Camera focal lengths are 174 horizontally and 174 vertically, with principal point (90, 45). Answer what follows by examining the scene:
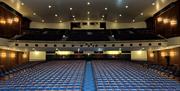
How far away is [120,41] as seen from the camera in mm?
20359

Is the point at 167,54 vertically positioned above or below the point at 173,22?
below

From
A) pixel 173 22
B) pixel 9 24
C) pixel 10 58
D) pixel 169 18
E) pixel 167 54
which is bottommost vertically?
pixel 10 58

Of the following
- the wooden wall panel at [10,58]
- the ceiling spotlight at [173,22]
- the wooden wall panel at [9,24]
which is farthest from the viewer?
the wooden wall panel at [10,58]

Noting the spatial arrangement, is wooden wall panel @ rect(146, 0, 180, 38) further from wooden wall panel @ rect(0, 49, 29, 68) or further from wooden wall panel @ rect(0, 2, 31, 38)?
wooden wall panel @ rect(0, 49, 29, 68)

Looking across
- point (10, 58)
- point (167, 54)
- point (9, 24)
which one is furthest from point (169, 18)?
point (10, 58)

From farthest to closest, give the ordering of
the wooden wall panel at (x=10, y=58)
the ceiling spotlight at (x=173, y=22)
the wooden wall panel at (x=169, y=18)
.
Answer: the wooden wall panel at (x=10, y=58), the ceiling spotlight at (x=173, y=22), the wooden wall panel at (x=169, y=18)

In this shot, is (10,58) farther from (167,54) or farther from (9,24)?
(167,54)

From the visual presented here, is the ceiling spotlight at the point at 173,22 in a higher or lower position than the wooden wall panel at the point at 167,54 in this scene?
higher

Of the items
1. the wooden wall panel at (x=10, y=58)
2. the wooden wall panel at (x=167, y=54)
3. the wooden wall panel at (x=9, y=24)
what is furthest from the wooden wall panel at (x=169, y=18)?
the wooden wall panel at (x=10, y=58)

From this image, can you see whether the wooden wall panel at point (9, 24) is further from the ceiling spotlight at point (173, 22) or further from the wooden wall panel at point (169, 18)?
the ceiling spotlight at point (173, 22)

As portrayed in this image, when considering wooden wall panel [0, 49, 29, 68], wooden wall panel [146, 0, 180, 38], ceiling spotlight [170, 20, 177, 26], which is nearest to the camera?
wooden wall panel [146, 0, 180, 38]

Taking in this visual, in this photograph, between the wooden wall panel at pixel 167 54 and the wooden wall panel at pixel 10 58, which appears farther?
the wooden wall panel at pixel 10 58

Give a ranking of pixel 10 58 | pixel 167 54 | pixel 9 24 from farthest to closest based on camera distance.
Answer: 1. pixel 10 58
2. pixel 167 54
3. pixel 9 24

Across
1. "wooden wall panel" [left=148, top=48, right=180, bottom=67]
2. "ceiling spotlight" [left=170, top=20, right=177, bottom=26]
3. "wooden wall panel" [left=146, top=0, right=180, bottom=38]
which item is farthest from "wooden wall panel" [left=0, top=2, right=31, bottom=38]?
"wooden wall panel" [left=148, top=48, right=180, bottom=67]
